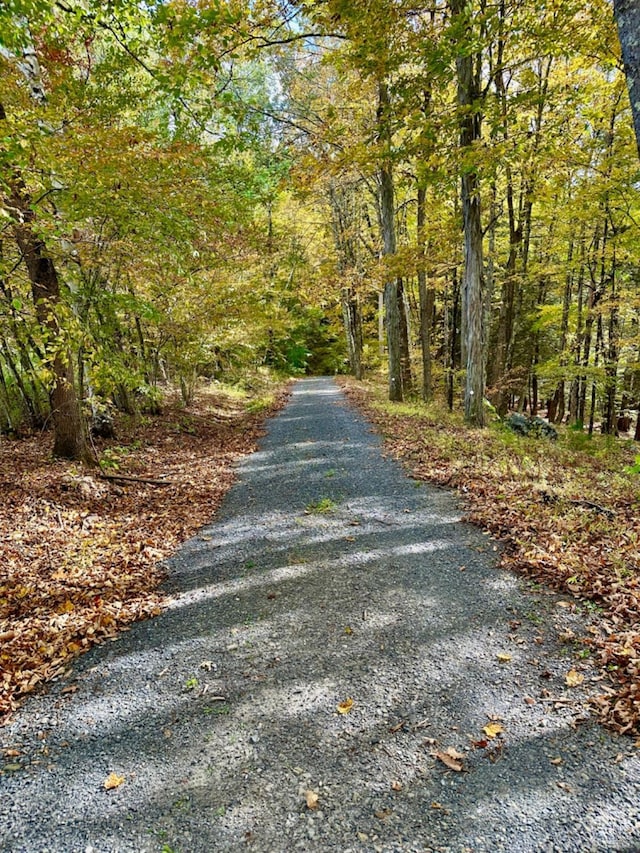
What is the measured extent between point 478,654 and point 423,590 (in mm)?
806

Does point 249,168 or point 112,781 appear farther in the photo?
point 249,168

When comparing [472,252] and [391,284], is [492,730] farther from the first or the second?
[391,284]

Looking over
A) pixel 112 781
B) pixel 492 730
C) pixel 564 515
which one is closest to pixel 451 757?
pixel 492 730

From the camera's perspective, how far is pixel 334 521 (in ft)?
17.1

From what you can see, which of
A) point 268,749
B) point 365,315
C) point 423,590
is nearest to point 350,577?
point 423,590

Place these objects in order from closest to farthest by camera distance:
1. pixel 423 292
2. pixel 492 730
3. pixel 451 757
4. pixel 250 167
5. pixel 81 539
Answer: pixel 451 757
pixel 492 730
pixel 81 539
pixel 250 167
pixel 423 292

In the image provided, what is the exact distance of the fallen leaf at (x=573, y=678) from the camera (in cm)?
262

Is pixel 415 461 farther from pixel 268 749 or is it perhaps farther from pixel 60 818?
pixel 60 818

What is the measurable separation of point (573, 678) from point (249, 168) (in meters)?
9.38

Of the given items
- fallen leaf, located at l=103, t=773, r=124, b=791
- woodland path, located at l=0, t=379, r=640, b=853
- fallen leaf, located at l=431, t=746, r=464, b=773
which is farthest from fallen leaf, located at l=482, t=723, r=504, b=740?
fallen leaf, located at l=103, t=773, r=124, b=791

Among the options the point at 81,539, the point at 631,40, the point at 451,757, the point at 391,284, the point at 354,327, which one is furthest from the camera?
the point at 354,327

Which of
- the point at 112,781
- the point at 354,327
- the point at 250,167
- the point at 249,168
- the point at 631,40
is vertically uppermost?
the point at 250,167

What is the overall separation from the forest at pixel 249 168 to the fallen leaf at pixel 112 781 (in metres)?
1.24

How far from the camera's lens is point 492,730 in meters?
2.35
